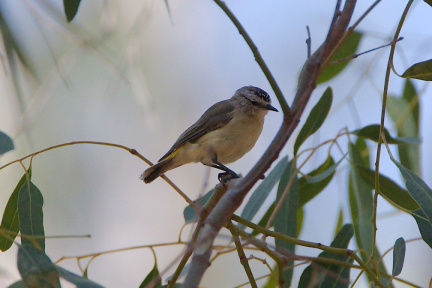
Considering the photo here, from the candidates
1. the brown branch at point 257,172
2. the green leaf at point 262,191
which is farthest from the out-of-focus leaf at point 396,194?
the brown branch at point 257,172

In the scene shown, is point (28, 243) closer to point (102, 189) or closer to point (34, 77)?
point (34, 77)

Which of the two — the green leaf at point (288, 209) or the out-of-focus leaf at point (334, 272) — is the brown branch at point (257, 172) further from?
the green leaf at point (288, 209)

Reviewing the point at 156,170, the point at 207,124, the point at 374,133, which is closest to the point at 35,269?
the point at 374,133

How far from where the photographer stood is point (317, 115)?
229 cm

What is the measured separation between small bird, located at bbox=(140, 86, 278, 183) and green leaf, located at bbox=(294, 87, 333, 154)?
843 millimetres

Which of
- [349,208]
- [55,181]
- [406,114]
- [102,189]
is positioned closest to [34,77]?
[349,208]

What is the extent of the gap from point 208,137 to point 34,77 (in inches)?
44.1

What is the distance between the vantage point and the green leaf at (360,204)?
238cm

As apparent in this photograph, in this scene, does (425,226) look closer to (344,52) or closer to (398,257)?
(398,257)

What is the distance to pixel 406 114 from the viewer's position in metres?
2.92

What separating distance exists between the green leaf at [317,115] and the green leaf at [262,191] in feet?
0.68

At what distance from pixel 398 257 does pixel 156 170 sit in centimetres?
169

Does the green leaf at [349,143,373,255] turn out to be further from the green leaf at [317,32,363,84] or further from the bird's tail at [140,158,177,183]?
the bird's tail at [140,158,177,183]

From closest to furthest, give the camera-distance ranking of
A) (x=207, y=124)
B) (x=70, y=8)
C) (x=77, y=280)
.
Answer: (x=77, y=280) < (x=70, y=8) < (x=207, y=124)
